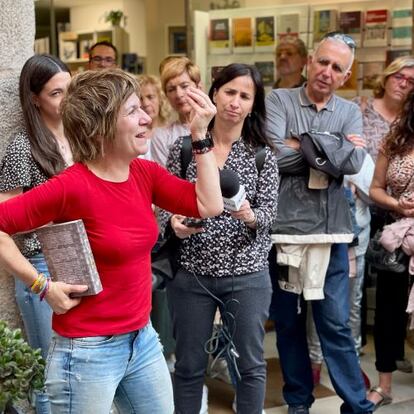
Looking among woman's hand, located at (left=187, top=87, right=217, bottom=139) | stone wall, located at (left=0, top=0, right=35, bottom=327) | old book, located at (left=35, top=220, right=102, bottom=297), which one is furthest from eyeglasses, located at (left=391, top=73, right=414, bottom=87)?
old book, located at (left=35, top=220, right=102, bottom=297)

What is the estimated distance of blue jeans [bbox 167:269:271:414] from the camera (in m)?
3.61

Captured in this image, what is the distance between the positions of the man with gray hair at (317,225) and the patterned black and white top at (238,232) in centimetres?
41

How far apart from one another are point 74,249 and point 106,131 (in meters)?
0.40

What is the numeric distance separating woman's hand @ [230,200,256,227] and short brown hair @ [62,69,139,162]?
2.75 ft

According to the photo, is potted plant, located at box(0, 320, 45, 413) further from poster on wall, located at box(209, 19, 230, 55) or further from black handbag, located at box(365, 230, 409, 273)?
poster on wall, located at box(209, 19, 230, 55)

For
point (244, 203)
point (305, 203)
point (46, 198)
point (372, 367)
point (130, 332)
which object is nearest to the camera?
point (46, 198)

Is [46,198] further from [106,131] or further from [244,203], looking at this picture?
[244,203]

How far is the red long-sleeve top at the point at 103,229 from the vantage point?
252cm

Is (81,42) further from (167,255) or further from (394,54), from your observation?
(167,255)

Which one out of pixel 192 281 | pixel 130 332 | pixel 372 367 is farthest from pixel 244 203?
pixel 372 367

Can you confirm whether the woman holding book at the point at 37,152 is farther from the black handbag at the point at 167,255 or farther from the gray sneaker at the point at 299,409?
the gray sneaker at the point at 299,409

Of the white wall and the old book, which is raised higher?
the white wall

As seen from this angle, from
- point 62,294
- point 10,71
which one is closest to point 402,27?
point 10,71

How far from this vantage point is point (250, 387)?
3.72 metres
